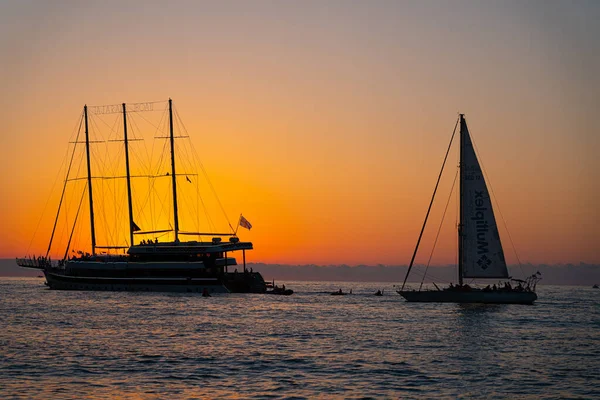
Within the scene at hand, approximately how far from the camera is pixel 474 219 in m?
94.0

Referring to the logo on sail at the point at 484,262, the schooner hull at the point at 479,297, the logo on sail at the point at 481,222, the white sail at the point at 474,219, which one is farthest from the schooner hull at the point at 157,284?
the logo on sail at the point at 481,222

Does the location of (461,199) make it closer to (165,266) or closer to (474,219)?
(474,219)

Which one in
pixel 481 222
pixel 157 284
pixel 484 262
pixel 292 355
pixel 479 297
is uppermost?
pixel 481 222

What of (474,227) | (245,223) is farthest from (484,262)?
(245,223)

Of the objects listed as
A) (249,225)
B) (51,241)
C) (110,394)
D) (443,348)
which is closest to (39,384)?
(110,394)

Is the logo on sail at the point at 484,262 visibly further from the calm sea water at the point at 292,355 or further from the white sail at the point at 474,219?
the calm sea water at the point at 292,355

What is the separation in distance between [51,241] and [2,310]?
45873 millimetres

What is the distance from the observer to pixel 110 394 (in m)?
36.1

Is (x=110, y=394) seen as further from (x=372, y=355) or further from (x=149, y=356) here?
(x=372, y=355)

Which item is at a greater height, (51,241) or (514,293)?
(51,241)

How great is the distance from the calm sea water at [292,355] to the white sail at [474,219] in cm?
879

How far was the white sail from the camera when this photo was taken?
9375 cm

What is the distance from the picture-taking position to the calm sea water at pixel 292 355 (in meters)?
38.5

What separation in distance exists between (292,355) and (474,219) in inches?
1917
